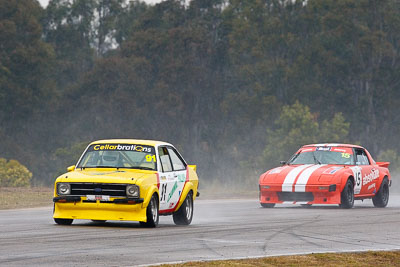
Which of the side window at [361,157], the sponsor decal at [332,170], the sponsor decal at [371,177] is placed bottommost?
the sponsor decal at [371,177]

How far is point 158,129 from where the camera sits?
5859cm

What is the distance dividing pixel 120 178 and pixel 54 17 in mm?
51842

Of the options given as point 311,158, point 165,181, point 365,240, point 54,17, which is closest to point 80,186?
point 165,181

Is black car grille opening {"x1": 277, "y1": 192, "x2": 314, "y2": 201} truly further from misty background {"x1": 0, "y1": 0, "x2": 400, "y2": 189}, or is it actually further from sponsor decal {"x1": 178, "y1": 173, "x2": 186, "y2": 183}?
misty background {"x1": 0, "y1": 0, "x2": 400, "y2": 189}

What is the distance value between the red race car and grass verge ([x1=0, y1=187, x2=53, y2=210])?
6625mm

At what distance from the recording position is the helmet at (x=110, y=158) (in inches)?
587

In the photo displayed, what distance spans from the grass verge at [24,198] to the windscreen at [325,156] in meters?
7.09

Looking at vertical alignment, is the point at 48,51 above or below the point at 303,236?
above

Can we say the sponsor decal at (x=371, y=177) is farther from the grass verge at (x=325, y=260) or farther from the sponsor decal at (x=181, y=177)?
the grass verge at (x=325, y=260)

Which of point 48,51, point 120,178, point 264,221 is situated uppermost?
point 48,51

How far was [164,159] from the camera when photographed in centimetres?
1535

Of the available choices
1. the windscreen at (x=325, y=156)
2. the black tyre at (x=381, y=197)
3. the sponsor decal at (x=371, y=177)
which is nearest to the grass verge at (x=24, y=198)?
the windscreen at (x=325, y=156)

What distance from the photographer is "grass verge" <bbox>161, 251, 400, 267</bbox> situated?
968 cm

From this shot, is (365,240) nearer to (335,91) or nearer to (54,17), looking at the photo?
(335,91)
